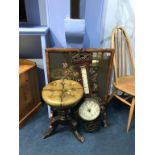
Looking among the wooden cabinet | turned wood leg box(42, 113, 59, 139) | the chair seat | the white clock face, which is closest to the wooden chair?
the chair seat

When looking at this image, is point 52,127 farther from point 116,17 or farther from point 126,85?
point 116,17

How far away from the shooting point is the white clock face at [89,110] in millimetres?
1719

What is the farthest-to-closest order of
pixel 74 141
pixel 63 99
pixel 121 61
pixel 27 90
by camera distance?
pixel 121 61, pixel 27 90, pixel 74 141, pixel 63 99

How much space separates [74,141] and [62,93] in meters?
0.50

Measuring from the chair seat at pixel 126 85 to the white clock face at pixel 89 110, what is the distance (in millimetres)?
294

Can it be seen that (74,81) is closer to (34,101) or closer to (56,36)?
(56,36)

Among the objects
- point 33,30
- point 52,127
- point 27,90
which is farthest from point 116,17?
point 52,127

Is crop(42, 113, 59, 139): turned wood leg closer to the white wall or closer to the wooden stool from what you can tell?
the wooden stool

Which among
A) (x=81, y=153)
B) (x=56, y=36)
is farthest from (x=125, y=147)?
(x=56, y=36)

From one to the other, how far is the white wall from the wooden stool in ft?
2.27

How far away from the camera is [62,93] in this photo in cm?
158

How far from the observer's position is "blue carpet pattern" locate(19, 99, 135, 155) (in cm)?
161

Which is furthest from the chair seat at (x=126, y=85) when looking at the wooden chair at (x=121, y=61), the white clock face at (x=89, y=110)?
the white clock face at (x=89, y=110)
